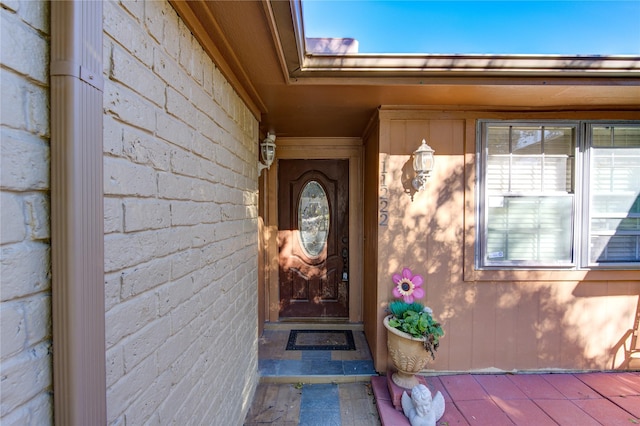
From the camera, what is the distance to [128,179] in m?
0.81

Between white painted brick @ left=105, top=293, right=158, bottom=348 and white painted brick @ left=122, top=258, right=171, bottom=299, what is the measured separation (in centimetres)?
3

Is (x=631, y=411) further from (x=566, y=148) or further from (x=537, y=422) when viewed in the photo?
(x=566, y=148)

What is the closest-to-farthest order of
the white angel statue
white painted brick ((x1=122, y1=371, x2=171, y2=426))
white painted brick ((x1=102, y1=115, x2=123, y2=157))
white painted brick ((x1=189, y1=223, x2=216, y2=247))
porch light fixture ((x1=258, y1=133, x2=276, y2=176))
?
1. white painted brick ((x1=102, y1=115, x2=123, y2=157))
2. white painted brick ((x1=122, y1=371, x2=171, y2=426))
3. white painted brick ((x1=189, y1=223, x2=216, y2=247))
4. the white angel statue
5. porch light fixture ((x1=258, y1=133, x2=276, y2=176))

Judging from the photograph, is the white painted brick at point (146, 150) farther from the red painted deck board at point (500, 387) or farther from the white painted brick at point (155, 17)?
the red painted deck board at point (500, 387)

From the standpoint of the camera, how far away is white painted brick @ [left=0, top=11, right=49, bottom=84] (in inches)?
19.6

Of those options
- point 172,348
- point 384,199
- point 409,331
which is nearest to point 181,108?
point 172,348

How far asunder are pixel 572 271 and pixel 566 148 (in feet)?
3.64

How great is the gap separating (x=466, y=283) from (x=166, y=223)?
7.94 feet

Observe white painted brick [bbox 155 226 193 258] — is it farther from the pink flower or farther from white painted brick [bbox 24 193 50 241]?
the pink flower

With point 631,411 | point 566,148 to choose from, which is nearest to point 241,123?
point 566,148

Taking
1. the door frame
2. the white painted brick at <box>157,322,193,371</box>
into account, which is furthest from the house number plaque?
the white painted brick at <box>157,322,193,371</box>

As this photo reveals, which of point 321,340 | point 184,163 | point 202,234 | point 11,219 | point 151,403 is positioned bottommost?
point 321,340

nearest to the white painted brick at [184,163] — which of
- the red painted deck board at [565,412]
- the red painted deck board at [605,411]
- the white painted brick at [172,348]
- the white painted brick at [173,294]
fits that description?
the white painted brick at [173,294]

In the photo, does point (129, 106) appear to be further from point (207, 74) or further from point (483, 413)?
point (483, 413)
